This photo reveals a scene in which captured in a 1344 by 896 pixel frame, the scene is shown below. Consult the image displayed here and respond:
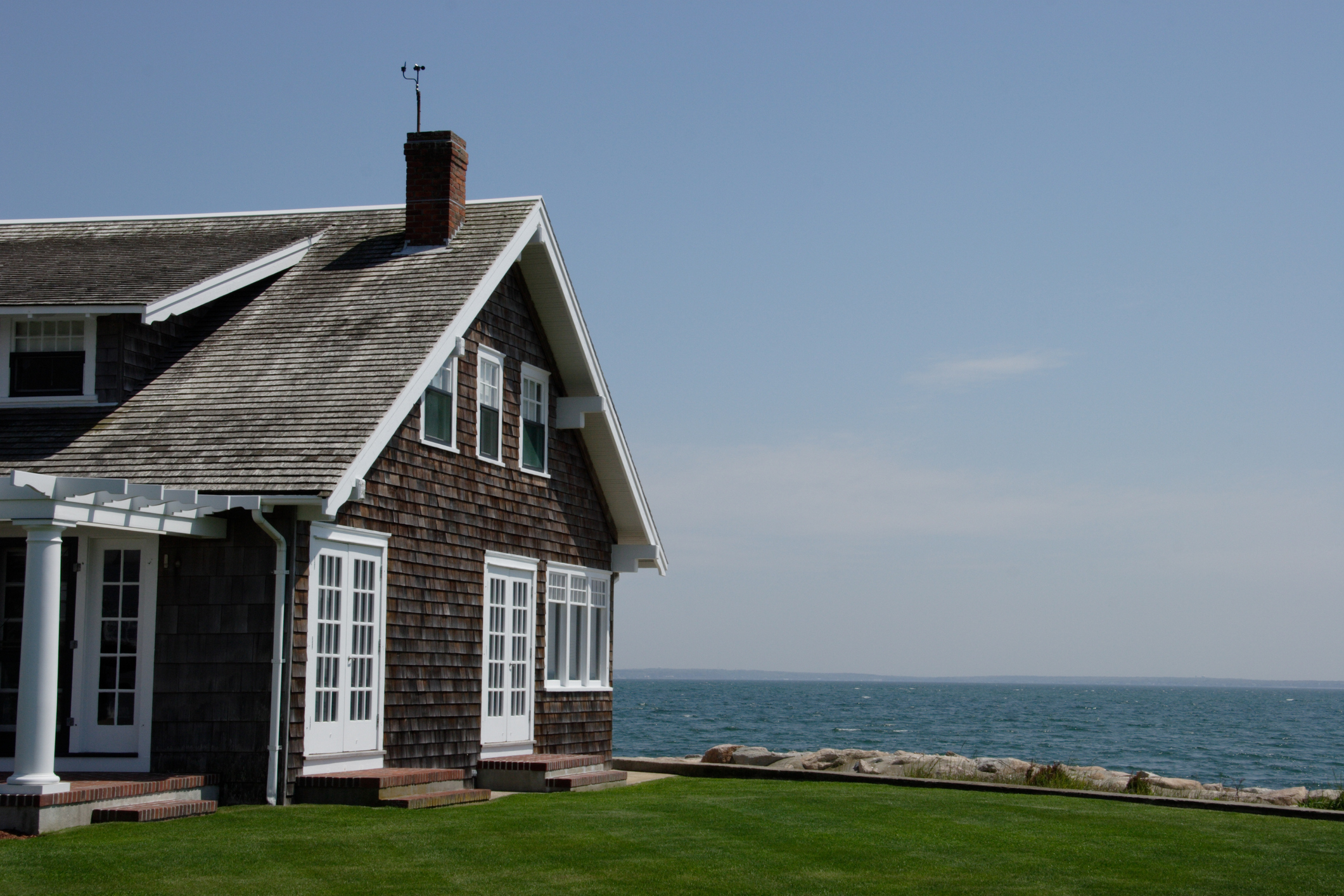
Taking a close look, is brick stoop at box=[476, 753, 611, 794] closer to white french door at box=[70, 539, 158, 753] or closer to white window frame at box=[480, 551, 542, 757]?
white window frame at box=[480, 551, 542, 757]

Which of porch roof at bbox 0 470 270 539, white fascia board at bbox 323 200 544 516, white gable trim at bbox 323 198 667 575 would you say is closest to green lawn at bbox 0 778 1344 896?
porch roof at bbox 0 470 270 539

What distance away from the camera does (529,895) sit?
9.46 metres

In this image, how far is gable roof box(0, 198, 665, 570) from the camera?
47.4 feet

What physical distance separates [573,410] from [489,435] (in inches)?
86.8

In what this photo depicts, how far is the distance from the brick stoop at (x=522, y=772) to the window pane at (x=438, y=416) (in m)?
3.77

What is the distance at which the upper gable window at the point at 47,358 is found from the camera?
624 inches

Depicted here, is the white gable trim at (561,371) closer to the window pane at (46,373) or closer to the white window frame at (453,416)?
the white window frame at (453,416)

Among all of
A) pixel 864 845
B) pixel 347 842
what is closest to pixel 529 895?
pixel 347 842

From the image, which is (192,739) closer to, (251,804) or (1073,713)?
(251,804)

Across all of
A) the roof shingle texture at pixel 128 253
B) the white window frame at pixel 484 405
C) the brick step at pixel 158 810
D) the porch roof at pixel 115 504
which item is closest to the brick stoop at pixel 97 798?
the brick step at pixel 158 810

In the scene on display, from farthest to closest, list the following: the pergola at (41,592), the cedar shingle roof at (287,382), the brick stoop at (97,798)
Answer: the cedar shingle roof at (287,382), the pergola at (41,592), the brick stoop at (97,798)

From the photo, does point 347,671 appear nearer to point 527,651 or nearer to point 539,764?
point 539,764

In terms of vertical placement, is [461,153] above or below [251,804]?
above

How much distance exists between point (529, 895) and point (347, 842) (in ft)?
8.46
